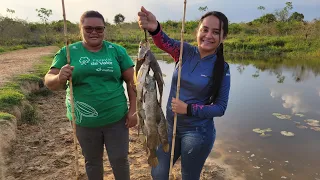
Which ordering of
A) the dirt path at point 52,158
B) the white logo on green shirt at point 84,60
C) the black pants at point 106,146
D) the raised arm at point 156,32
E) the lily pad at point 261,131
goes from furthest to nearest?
the lily pad at point 261,131 < the dirt path at point 52,158 < the black pants at point 106,146 < the white logo on green shirt at point 84,60 < the raised arm at point 156,32

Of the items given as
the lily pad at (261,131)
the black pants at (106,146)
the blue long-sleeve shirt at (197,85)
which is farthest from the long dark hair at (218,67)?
the lily pad at (261,131)

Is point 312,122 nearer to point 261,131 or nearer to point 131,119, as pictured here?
point 261,131

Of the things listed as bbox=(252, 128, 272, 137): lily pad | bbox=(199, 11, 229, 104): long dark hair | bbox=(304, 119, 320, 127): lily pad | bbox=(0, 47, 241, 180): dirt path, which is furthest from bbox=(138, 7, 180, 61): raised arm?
bbox=(304, 119, 320, 127): lily pad

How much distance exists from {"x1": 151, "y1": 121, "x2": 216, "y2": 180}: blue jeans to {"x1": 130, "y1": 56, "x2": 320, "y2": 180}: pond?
3010 millimetres

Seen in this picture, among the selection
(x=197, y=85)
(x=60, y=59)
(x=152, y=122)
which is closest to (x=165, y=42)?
(x=197, y=85)

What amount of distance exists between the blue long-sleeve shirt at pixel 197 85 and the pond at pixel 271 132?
3266mm

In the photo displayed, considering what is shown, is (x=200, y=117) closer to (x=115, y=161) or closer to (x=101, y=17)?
(x=115, y=161)

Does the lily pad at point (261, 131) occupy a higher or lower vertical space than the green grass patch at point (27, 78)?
lower

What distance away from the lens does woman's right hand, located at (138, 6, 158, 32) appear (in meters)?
2.01

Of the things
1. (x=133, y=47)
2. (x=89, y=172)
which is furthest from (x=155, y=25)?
(x=133, y=47)

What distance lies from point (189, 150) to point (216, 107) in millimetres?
426

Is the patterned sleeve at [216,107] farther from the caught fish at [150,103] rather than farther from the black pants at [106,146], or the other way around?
the black pants at [106,146]

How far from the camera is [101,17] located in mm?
2438

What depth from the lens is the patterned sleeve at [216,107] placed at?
211 cm
